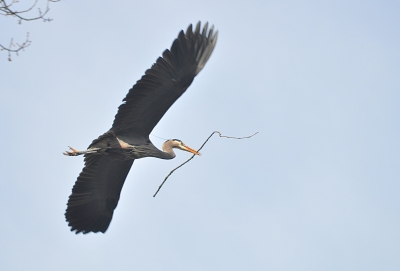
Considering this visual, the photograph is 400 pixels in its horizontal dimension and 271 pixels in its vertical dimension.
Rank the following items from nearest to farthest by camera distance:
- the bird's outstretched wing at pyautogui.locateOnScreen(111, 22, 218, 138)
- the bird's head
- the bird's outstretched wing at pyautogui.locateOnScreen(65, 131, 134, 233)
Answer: the bird's outstretched wing at pyautogui.locateOnScreen(111, 22, 218, 138) → the bird's outstretched wing at pyautogui.locateOnScreen(65, 131, 134, 233) → the bird's head

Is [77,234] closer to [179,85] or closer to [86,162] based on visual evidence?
[86,162]

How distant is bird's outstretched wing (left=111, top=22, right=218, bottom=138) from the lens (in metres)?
11.2

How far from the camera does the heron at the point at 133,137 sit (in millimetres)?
11234

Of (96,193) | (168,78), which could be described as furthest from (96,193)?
(168,78)

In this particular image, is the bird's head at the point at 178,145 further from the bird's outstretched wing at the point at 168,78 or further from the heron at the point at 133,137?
the bird's outstretched wing at the point at 168,78

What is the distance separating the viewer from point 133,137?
1230 centimetres

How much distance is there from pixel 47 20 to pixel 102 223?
5.79 meters

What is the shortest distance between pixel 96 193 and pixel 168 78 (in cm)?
334

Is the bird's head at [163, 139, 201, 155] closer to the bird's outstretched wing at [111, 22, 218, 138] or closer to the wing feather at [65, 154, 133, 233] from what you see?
the wing feather at [65, 154, 133, 233]

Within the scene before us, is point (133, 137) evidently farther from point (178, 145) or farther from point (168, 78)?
point (168, 78)

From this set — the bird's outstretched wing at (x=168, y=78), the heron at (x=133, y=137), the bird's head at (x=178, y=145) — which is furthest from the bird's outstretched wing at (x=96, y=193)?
the bird's outstretched wing at (x=168, y=78)

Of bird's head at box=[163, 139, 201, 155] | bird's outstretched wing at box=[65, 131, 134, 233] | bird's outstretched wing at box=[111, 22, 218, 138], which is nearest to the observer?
bird's outstretched wing at box=[111, 22, 218, 138]

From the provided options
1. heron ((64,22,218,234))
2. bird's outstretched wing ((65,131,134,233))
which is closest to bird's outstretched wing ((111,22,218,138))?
heron ((64,22,218,234))

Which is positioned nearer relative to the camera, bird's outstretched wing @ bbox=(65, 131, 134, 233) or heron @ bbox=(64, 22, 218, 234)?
heron @ bbox=(64, 22, 218, 234)
